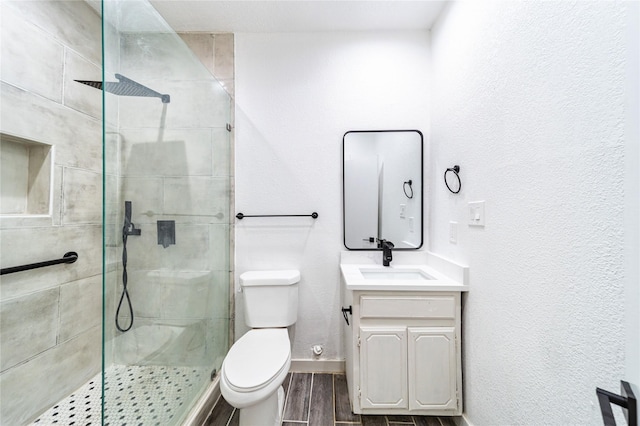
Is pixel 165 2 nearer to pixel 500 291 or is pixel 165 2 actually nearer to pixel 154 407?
pixel 154 407

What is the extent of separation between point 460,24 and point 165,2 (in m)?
1.85

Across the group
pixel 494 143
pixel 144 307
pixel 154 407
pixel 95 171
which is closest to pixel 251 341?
pixel 154 407

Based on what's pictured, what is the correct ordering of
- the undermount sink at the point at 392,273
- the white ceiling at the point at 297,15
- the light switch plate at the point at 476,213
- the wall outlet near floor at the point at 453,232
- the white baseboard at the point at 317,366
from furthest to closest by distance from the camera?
the white baseboard at the point at 317,366
the undermount sink at the point at 392,273
the white ceiling at the point at 297,15
the wall outlet near floor at the point at 453,232
the light switch plate at the point at 476,213

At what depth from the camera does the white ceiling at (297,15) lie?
171 centimetres

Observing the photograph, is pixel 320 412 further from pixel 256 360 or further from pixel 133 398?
pixel 133 398

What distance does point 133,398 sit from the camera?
1064 mm

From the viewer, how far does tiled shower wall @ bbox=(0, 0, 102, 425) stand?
4.22 feet

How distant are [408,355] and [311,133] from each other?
1.58m

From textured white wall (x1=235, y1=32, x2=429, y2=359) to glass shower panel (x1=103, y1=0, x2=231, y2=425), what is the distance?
28 centimetres

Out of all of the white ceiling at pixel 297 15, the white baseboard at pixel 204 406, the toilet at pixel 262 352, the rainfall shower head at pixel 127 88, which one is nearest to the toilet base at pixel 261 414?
the toilet at pixel 262 352

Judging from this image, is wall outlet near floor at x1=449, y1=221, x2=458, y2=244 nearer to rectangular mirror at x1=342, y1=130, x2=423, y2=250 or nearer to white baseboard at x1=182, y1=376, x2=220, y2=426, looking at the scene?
rectangular mirror at x1=342, y1=130, x2=423, y2=250

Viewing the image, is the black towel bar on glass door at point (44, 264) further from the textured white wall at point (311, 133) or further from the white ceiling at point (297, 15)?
the white ceiling at point (297, 15)

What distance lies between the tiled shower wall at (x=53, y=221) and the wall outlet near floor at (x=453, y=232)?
2280 millimetres

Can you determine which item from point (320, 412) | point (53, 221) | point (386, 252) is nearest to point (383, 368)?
point (320, 412)
